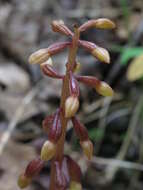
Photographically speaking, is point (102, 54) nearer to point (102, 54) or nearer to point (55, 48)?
point (102, 54)

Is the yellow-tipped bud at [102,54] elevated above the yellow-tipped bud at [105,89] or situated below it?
above

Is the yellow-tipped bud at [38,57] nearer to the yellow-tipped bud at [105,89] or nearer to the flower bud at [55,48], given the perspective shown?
the flower bud at [55,48]

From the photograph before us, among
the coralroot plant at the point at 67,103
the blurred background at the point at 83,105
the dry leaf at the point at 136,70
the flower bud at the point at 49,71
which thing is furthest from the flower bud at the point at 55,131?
the dry leaf at the point at 136,70

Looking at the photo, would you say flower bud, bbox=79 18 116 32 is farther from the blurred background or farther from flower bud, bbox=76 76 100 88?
the blurred background

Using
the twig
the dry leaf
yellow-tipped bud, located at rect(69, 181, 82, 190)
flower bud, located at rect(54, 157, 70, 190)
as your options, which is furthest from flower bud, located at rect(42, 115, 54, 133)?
the dry leaf

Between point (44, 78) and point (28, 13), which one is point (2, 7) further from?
point (44, 78)

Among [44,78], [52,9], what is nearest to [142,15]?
[52,9]
